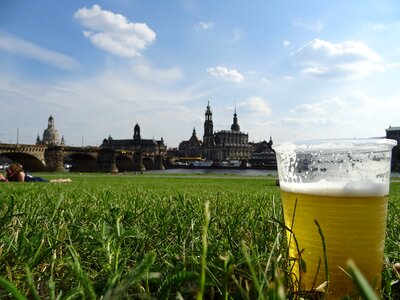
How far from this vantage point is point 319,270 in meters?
1.08

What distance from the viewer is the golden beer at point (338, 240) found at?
1.06 m

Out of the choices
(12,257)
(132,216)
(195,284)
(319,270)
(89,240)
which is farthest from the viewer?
(132,216)

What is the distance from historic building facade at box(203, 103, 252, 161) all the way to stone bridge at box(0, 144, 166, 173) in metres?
79.5

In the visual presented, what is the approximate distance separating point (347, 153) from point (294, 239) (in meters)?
0.36

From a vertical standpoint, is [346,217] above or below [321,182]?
below

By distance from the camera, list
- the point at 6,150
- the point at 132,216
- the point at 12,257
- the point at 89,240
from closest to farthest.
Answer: the point at 12,257
the point at 89,240
the point at 132,216
the point at 6,150

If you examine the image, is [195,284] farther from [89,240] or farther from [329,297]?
[89,240]

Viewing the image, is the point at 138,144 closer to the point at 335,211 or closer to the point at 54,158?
the point at 54,158

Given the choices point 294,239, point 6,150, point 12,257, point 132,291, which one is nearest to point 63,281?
point 132,291

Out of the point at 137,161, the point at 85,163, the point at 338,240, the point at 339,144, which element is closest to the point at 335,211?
the point at 338,240

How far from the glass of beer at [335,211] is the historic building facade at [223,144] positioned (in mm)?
181203

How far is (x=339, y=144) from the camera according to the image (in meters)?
1.24

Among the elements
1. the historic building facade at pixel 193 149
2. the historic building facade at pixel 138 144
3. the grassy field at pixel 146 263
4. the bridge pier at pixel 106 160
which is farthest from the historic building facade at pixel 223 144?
the grassy field at pixel 146 263

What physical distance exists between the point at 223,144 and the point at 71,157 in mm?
115138
